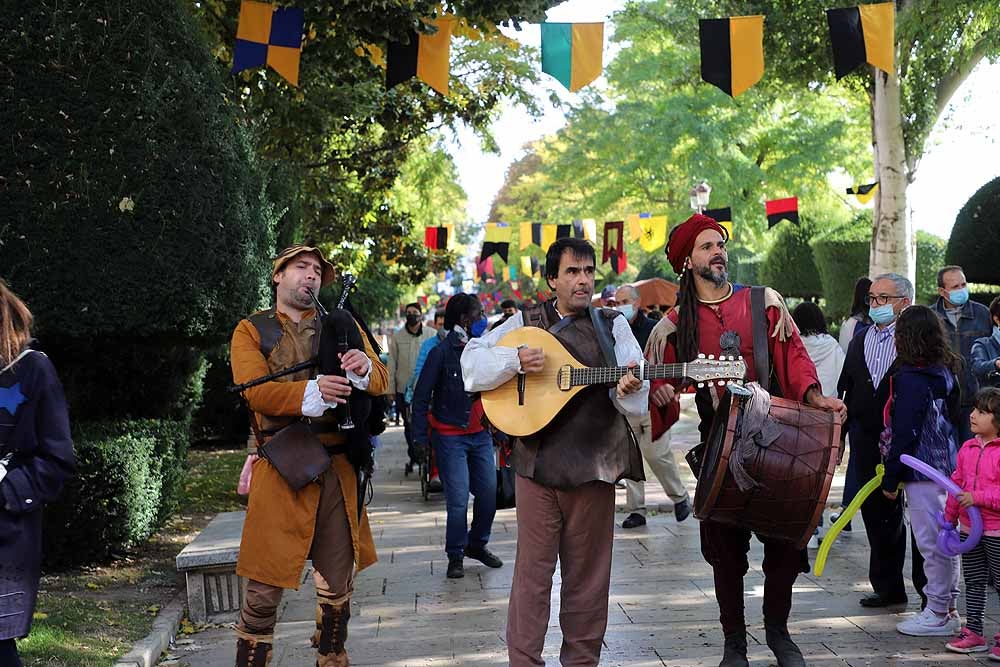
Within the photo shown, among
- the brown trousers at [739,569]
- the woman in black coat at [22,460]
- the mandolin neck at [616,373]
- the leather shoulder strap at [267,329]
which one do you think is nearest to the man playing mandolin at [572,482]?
the mandolin neck at [616,373]

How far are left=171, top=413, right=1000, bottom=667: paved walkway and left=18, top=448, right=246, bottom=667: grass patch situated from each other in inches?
16.7

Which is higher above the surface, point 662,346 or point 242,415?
point 662,346

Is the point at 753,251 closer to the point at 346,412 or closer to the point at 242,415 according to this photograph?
the point at 242,415

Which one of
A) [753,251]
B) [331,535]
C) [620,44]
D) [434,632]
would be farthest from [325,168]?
[753,251]

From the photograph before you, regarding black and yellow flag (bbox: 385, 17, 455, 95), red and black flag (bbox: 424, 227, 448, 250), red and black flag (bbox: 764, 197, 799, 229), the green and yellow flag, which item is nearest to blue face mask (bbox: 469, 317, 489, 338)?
the green and yellow flag

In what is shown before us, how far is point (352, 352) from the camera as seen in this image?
496 centimetres

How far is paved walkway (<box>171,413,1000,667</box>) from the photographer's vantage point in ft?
20.4

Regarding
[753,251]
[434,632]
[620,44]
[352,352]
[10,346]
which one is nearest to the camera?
[10,346]

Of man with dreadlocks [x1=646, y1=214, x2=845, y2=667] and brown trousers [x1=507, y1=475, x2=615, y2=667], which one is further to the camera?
man with dreadlocks [x1=646, y1=214, x2=845, y2=667]

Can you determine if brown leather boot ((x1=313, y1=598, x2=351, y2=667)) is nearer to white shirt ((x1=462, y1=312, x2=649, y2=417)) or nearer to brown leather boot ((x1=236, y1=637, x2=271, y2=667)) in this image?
brown leather boot ((x1=236, y1=637, x2=271, y2=667))

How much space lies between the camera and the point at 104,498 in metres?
8.41

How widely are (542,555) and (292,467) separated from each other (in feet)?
3.80

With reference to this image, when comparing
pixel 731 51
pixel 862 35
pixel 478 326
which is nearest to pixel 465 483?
pixel 478 326

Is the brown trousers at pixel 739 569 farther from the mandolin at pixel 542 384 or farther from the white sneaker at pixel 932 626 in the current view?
the white sneaker at pixel 932 626
